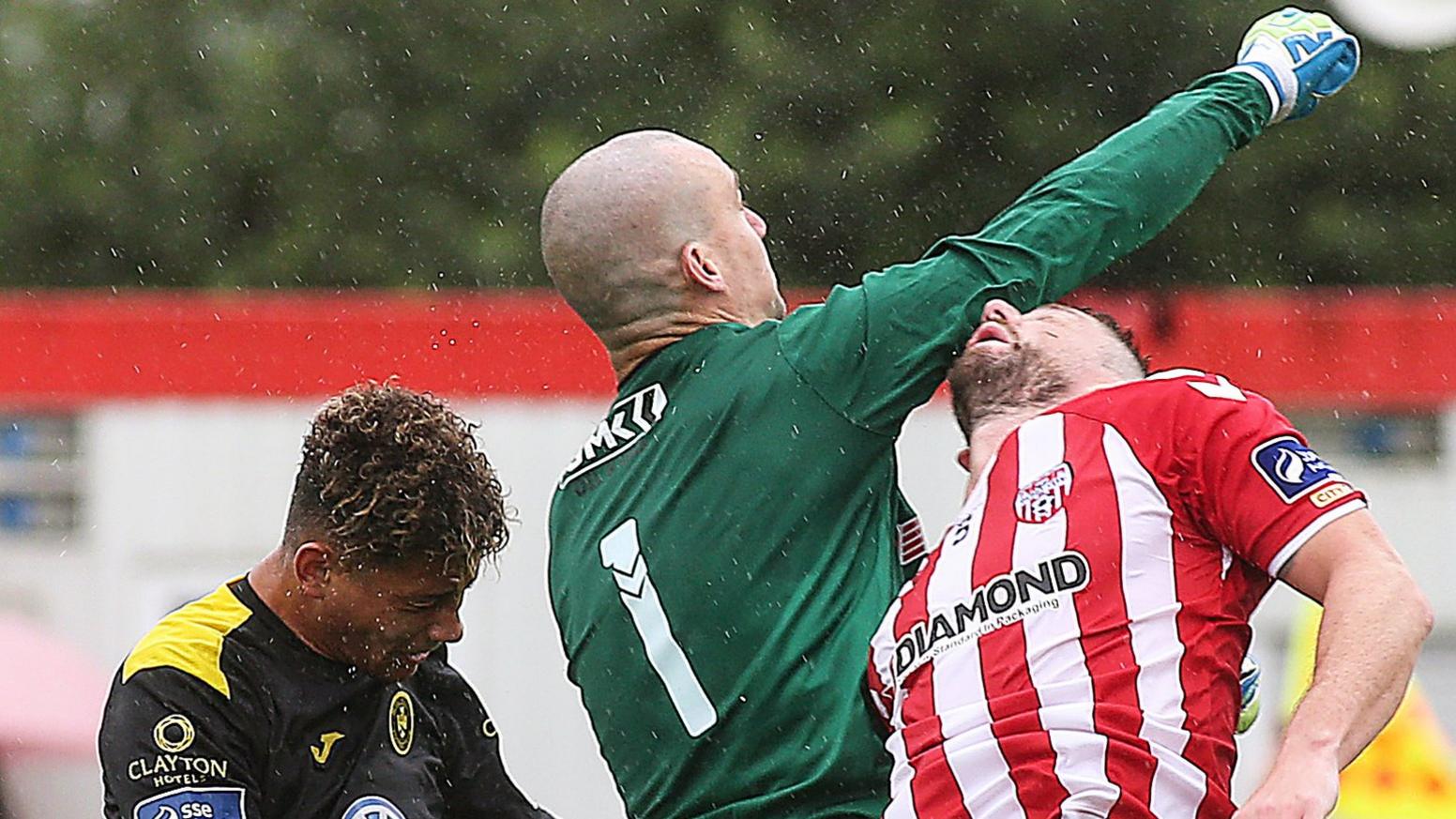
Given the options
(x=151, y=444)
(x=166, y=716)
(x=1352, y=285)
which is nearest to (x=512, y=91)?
(x=1352, y=285)

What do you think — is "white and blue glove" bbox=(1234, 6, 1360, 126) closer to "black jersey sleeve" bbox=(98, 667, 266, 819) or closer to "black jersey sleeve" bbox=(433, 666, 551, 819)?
"black jersey sleeve" bbox=(433, 666, 551, 819)

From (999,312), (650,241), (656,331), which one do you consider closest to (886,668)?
(999,312)

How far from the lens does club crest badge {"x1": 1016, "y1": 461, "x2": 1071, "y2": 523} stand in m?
2.96

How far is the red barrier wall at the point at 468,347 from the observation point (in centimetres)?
933

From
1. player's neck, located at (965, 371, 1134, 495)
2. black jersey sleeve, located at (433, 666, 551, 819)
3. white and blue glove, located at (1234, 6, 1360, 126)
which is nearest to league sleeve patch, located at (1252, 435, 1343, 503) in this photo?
player's neck, located at (965, 371, 1134, 495)

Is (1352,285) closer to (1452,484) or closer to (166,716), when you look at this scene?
(1452,484)

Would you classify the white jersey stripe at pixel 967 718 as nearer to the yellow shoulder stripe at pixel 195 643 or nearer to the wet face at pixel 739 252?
the wet face at pixel 739 252

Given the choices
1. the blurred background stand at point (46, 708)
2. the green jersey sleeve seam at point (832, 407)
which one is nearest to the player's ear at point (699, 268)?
the green jersey sleeve seam at point (832, 407)

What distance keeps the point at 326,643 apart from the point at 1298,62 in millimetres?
1790

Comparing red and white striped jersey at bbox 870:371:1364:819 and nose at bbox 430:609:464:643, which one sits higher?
nose at bbox 430:609:464:643

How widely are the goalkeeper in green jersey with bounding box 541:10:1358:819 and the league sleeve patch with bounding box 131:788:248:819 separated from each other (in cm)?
59

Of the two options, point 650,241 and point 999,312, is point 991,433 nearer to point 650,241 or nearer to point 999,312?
point 999,312

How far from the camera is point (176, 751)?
335cm

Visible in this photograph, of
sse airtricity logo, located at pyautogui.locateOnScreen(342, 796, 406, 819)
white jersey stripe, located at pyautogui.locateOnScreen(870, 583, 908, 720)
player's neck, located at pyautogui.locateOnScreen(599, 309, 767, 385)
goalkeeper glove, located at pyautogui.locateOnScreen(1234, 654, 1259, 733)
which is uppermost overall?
player's neck, located at pyautogui.locateOnScreen(599, 309, 767, 385)
